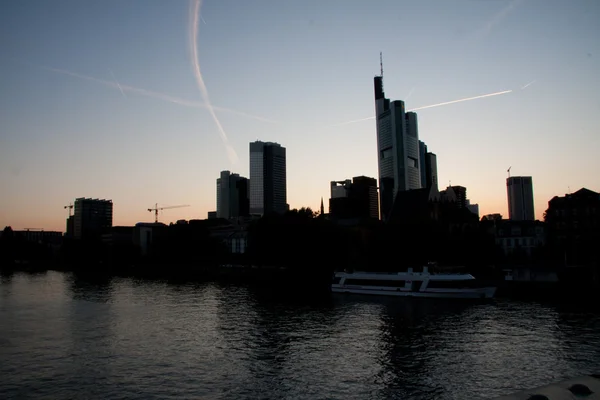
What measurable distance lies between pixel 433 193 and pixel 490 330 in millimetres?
117946

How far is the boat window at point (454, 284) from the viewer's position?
66.8 meters

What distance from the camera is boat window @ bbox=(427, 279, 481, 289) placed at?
66.8 metres

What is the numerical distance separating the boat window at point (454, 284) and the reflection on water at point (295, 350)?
13.9 ft

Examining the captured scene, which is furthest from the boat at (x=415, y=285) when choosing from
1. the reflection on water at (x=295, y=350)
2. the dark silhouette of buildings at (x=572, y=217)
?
the dark silhouette of buildings at (x=572, y=217)

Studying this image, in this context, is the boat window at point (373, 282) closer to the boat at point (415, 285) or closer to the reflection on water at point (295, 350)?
the boat at point (415, 285)

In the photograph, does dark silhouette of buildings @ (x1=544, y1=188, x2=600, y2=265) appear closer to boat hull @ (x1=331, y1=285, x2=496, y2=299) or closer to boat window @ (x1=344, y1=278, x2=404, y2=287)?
boat hull @ (x1=331, y1=285, x2=496, y2=299)

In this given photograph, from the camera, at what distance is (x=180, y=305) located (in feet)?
218

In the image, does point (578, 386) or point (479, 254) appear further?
point (479, 254)

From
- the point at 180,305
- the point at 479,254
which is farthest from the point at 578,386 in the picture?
the point at 479,254

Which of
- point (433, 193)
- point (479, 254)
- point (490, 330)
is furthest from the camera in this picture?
point (433, 193)

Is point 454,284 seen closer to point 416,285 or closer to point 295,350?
point 416,285

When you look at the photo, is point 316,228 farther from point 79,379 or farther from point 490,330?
point 79,379

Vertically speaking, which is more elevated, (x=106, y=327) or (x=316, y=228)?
(x=316, y=228)

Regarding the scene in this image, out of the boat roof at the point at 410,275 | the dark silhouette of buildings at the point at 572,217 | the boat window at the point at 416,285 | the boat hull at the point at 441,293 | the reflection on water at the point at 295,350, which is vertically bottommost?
the reflection on water at the point at 295,350
